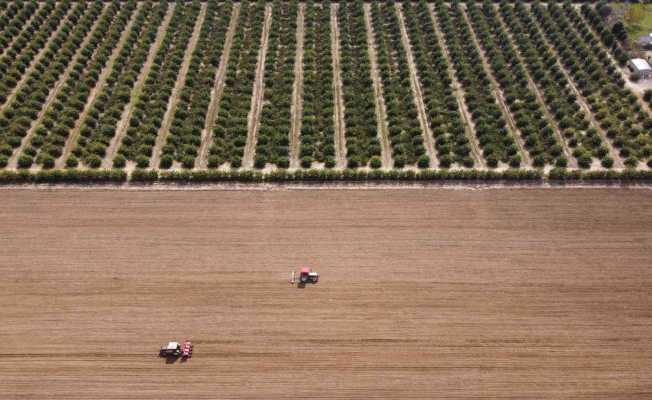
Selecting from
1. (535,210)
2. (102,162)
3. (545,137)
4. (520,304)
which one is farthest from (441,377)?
(102,162)

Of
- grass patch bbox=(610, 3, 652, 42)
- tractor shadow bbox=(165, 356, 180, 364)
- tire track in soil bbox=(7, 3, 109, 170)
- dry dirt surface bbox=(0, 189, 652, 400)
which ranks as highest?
grass patch bbox=(610, 3, 652, 42)

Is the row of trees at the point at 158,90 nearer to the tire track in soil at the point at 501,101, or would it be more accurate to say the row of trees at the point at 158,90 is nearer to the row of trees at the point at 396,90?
the row of trees at the point at 396,90

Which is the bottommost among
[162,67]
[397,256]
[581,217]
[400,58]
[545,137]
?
[397,256]

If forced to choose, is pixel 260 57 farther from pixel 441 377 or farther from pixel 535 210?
pixel 441 377

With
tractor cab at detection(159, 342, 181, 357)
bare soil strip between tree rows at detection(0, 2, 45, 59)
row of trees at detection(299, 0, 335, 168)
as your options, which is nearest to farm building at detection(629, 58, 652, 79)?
row of trees at detection(299, 0, 335, 168)

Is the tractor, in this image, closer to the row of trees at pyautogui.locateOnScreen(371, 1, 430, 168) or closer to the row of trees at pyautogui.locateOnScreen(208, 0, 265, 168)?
the row of trees at pyautogui.locateOnScreen(208, 0, 265, 168)

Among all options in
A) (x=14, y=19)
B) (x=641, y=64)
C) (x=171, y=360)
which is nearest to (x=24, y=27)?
(x=14, y=19)

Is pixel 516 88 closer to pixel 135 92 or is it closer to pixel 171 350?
pixel 135 92
